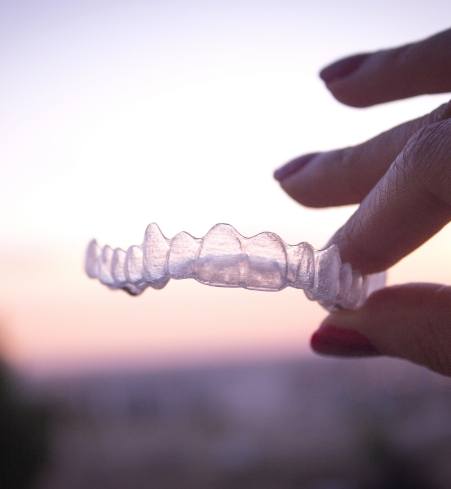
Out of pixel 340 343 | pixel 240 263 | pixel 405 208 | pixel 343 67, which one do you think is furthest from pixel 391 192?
pixel 343 67

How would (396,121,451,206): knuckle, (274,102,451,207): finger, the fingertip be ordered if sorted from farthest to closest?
the fingertip < (274,102,451,207): finger < (396,121,451,206): knuckle

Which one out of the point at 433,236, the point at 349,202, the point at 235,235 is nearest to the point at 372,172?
the point at 349,202

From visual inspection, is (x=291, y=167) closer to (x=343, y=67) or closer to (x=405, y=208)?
(x=343, y=67)

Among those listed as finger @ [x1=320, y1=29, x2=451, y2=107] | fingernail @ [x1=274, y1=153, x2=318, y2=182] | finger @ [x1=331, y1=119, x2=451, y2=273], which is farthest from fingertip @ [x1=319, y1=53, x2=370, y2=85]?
finger @ [x1=331, y1=119, x2=451, y2=273]

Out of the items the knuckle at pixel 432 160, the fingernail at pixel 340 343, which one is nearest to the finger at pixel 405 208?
the knuckle at pixel 432 160

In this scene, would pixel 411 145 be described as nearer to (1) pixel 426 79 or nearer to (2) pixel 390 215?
(2) pixel 390 215

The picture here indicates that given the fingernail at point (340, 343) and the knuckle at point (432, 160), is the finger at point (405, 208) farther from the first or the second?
the fingernail at point (340, 343)

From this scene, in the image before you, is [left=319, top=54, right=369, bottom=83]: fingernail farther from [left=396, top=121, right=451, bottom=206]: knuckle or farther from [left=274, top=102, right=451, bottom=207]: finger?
[left=396, top=121, right=451, bottom=206]: knuckle
